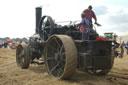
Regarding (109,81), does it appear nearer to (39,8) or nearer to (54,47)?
(54,47)

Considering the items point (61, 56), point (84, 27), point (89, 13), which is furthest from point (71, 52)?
point (89, 13)

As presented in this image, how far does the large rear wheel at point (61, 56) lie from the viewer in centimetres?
491

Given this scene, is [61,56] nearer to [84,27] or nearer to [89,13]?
[84,27]

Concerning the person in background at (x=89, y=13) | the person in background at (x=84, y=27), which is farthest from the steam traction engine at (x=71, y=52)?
the person in background at (x=89, y=13)

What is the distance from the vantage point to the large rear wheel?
193 inches

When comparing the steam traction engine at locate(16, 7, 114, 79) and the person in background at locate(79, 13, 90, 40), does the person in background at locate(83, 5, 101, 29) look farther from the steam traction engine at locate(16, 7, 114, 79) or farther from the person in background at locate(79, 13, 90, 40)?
the person in background at locate(79, 13, 90, 40)

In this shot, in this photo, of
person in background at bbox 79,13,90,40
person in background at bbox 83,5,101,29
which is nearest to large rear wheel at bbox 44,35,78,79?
person in background at bbox 79,13,90,40

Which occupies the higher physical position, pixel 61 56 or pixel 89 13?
pixel 89 13

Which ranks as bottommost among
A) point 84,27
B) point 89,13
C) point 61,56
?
point 61,56

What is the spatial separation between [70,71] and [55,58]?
0.97 metres

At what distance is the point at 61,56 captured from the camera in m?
5.52

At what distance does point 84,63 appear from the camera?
17.0 feet

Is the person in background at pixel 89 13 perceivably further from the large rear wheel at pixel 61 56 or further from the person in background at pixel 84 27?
the large rear wheel at pixel 61 56

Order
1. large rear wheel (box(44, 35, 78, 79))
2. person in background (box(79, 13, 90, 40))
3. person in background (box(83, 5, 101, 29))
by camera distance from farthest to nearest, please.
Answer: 1. person in background (box(83, 5, 101, 29))
2. person in background (box(79, 13, 90, 40))
3. large rear wheel (box(44, 35, 78, 79))
